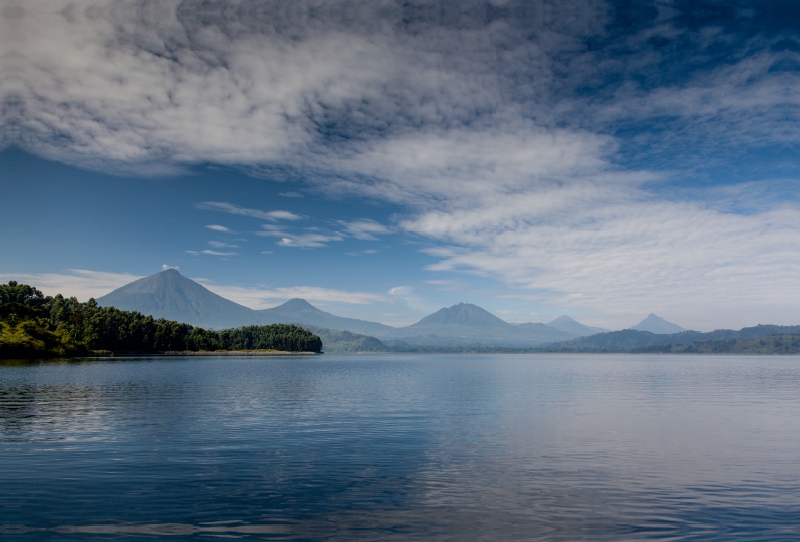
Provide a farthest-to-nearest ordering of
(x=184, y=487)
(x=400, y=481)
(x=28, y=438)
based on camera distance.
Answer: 1. (x=28, y=438)
2. (x=400, y=481)
3. (x=184, y=487)

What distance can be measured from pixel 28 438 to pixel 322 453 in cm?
1838

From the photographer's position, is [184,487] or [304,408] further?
[304,408]

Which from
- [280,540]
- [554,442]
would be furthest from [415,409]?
[280,540]

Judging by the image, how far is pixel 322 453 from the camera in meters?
26.9

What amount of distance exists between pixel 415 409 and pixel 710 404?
33687 millimetres

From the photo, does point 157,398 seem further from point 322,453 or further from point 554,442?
point 554,442

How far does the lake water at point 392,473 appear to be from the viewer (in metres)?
16.2

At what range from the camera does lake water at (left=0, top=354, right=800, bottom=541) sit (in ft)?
53.0

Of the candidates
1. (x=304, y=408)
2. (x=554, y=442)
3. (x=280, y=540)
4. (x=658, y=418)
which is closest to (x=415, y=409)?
(x=304, y=408)

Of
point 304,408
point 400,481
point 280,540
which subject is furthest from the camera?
point 304,408

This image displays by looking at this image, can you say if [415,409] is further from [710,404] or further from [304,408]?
[710,404]

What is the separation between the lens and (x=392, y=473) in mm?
22750

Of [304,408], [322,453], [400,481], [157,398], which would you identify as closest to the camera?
[400,481]

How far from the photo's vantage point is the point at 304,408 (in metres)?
46.4
